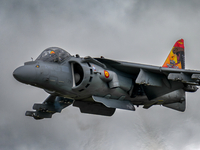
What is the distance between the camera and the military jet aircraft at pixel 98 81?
12.8m

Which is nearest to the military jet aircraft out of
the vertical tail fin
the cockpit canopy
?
the cockpit canopy

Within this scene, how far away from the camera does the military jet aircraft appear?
12.8 metres

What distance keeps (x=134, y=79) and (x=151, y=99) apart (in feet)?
4.20

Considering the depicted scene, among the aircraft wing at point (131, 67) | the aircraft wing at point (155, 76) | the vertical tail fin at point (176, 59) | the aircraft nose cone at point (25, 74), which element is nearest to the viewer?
the aircraft nose cone at point (25, 74)

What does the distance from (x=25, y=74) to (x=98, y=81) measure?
3082mm

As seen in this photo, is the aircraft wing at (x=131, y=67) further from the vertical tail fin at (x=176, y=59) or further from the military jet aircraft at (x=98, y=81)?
the vertical tail fin at (x=176, y=59)

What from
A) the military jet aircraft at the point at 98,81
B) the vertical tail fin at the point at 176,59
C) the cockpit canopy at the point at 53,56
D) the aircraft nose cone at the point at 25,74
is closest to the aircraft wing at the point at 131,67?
the military jet aircraft at the point at 98,81

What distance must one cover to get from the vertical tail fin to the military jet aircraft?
7.46 feet

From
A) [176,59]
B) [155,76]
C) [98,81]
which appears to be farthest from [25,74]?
[176,59]

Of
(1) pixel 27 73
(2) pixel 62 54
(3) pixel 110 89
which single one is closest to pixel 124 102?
(3) pixel 110 89

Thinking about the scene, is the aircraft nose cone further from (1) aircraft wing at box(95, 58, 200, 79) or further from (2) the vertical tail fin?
(2) the vertical tail fin

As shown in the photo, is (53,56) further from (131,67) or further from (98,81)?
(131,67)

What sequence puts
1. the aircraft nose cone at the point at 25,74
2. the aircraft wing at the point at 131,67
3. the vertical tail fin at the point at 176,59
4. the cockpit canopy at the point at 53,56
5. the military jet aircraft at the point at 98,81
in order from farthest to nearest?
the vertical tail fin at the point at 176,59 < the aircraft wing at the point at 131,67 < the cockpit canopy at the point at 53,56 < the military jet aircraft at the point at 98,81 < the aircraft nose cone at the point at 25,74

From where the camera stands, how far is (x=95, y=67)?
13.6 metres
